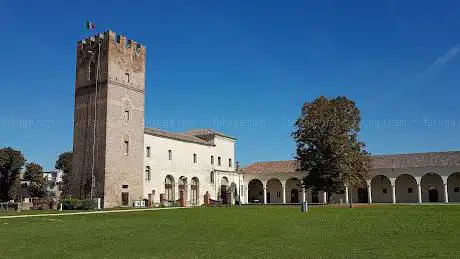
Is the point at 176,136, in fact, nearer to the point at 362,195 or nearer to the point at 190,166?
the point at 190,166

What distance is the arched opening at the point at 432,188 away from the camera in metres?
51.5

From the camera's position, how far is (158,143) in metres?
45.9

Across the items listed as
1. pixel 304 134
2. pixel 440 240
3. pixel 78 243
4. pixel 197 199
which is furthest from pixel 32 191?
pixel 440 240

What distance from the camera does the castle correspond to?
3975 cm

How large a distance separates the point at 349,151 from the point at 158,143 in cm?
1819

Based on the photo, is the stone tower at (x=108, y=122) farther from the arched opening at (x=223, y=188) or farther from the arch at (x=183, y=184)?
the arched opening at (x=223, y=188)

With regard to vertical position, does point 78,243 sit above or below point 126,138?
below

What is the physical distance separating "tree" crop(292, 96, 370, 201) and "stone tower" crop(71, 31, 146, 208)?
14538 millimetres

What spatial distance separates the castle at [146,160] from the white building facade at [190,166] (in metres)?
0.10

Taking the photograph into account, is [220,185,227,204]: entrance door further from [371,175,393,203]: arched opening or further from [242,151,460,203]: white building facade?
[371,175,393,203]: arched opening

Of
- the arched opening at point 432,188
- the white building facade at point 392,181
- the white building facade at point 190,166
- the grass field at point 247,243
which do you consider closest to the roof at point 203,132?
the white building facade at point 190,166

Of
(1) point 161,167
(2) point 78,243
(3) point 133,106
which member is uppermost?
(3) point 133,106

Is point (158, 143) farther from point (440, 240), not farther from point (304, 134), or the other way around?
point (440, 240)

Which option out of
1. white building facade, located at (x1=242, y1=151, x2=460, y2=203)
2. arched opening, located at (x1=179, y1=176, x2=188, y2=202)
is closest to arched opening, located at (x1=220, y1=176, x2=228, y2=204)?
white building facade, located at (x1=242, y1=151, x2=460, y2=203)
